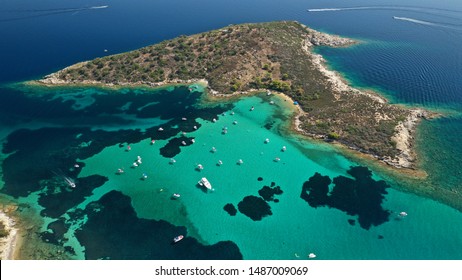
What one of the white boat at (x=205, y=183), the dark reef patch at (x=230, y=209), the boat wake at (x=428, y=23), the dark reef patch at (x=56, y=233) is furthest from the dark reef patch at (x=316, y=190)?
the boat wake at (x=428, y=23)

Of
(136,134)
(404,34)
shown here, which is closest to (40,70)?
(136,134)

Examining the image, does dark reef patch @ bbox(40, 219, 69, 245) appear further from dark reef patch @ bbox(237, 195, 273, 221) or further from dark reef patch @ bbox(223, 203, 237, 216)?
dark reef patch @ bbox(237, 195, 273, 221)

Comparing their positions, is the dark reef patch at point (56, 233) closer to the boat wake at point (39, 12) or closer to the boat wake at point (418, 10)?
the boat wake at point (39, 12)

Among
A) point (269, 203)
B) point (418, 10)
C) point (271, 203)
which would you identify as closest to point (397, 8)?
point (418, 10)

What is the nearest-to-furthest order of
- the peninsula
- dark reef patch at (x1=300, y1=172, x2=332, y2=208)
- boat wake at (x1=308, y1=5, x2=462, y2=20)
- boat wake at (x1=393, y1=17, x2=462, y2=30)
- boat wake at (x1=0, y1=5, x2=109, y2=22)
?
dark reef patch at (x1=300, y1=172, x2=332, y2=208) → the peninsula → boat wake at (x1=0, y1=5, x2=109, y2=22) → boat wake at (x1=393, y1=17, x2=462, y2=30) → boat wake at (x1=308, y1=5, x2=462, y2=20)

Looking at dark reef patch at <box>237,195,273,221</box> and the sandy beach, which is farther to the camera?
dark reef patch at <box>237,195,273,221</box>

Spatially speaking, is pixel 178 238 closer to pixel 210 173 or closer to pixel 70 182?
pixel 210 173

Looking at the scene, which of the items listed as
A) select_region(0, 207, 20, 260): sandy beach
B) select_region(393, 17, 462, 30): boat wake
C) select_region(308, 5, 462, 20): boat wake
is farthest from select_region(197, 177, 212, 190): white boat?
select_region(393, 17, 462, 30): boat wake
